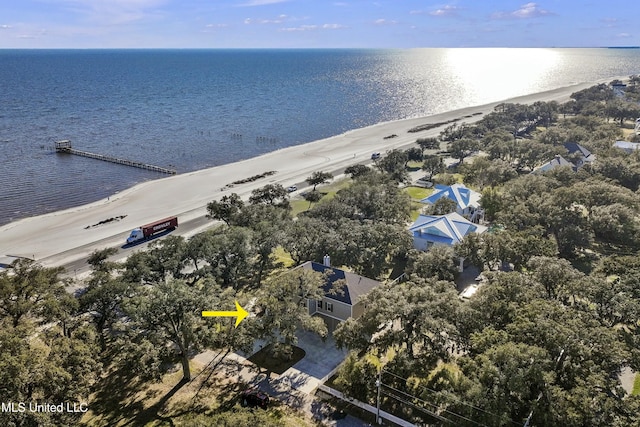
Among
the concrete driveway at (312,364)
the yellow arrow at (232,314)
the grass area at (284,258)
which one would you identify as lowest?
the grass area at (284,258)

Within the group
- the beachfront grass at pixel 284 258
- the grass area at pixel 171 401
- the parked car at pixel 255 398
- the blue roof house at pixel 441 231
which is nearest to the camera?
the grass area at pixel 171 401

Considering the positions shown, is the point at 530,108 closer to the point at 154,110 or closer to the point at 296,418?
the point at 154,110

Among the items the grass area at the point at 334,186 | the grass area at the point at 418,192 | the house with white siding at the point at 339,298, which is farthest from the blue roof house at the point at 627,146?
the house with white siding at the point at 339,298

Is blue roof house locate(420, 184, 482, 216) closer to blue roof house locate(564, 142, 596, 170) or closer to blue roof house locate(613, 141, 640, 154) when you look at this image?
blue roof house locate(564, 142, 596, 170)

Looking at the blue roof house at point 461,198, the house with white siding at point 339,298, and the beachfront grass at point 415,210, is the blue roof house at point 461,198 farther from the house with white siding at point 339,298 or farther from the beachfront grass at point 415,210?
the house with white siding at point 339,298

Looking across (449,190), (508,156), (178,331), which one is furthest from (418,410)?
(508,156)

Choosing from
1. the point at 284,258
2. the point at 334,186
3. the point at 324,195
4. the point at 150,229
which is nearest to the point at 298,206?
the point at 324,195
